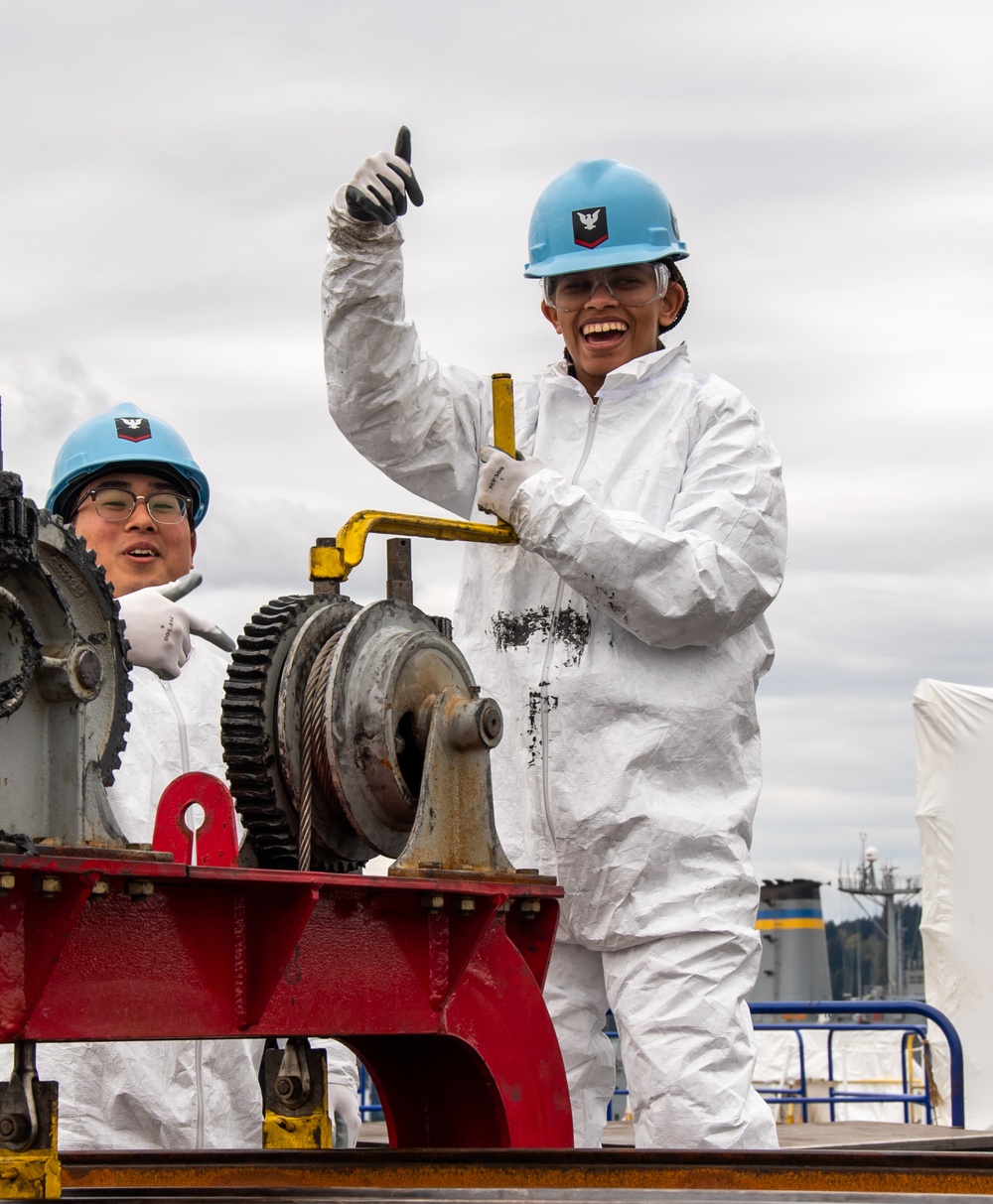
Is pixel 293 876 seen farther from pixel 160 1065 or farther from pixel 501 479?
pixel 160 1065

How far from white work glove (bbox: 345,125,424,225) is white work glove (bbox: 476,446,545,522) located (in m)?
0.59

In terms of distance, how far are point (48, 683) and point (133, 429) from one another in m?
2.61

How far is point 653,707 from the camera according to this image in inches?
161

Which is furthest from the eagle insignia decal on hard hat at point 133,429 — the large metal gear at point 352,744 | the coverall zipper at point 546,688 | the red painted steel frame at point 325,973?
the red painted steel frame at point 325,973

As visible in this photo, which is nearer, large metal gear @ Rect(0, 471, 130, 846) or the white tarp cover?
large metal gear @ Rect(0, 471, 130, 846)

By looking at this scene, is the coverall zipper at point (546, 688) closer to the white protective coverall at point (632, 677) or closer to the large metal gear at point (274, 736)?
the white protective coverall at point (632, 677)

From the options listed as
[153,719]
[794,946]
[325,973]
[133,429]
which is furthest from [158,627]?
[794,946]

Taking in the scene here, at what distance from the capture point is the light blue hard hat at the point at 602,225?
4.40 metres

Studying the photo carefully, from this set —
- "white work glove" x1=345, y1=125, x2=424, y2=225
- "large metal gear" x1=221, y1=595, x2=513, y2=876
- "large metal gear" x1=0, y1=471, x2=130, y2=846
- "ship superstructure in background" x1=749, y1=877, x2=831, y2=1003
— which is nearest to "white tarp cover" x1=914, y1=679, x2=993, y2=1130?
"large metal gear" x1=221, y1=595, x2=513, y2=876

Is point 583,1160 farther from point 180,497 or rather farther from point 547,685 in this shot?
point 180,497

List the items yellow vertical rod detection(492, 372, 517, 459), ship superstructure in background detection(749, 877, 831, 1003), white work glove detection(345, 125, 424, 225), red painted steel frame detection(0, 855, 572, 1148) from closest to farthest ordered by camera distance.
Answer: red painted steel frame detection(0, 855, 572, 1148)
white work glove detection(345, 125, 424, 225)
yellow vertical rod detection(492, 372, 517, 459)
ship superstructure in background detection(749, 877, 831, 1003)

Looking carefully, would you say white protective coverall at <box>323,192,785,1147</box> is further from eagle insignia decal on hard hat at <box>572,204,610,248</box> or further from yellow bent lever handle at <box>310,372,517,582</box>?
eagle insignia decal on hard hat at <box>572,204,610,248</box>

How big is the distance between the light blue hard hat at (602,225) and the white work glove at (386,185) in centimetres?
63

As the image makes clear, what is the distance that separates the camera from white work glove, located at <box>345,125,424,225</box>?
12.6 ft
